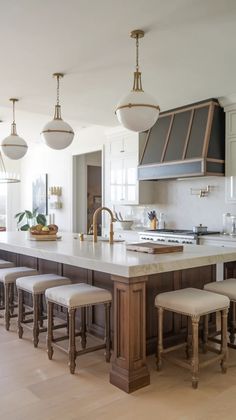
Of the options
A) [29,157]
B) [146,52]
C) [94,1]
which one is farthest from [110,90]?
[29,157]

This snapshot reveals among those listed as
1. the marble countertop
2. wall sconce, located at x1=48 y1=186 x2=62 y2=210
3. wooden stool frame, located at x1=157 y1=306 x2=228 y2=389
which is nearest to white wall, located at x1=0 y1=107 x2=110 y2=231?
wall sconce, located at x1=48 y1=186 x2=62 y2=210

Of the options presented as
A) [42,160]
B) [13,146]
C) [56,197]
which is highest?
[42,160]

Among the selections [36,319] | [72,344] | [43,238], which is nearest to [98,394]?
[72,344]

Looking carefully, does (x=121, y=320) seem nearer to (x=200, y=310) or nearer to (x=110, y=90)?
(x=200, y=310)

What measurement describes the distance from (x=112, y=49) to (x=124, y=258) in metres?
1.97

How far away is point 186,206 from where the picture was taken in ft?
20.1

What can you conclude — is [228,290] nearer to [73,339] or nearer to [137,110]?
[73,339]

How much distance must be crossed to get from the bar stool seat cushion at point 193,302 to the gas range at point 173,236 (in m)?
2.41

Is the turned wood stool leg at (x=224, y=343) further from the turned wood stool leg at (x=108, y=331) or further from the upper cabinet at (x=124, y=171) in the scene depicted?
the upper cabinet at (x=124, y=171)

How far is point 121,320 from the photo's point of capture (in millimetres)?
2570

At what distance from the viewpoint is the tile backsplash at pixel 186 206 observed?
5.61 m

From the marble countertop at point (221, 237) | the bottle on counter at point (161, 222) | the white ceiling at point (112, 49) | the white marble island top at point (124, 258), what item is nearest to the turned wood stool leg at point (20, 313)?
the white marble island top at point (124, 258)

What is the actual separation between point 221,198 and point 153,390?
3.55 m

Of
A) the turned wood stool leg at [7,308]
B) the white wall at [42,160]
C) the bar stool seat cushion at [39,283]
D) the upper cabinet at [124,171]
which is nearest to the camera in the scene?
the bar stool seat cushion at [39,283]
